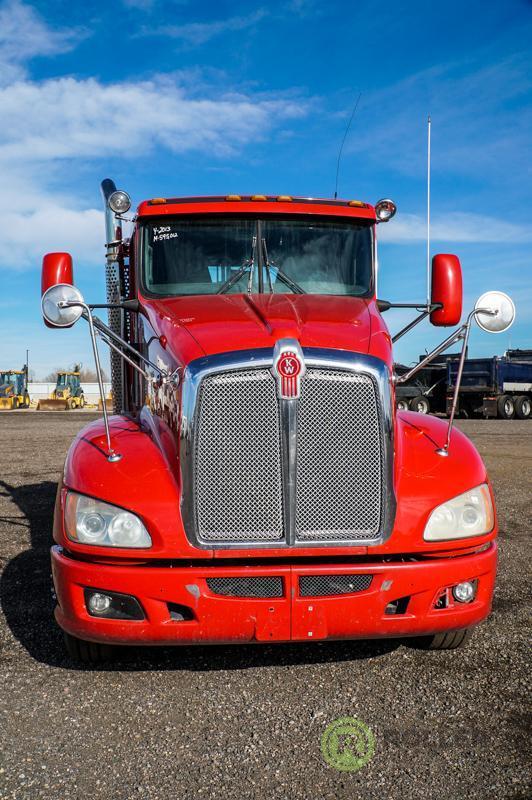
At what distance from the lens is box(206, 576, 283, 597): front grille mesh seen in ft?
10.0

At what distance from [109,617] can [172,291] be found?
2140mm

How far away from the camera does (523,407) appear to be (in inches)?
1085

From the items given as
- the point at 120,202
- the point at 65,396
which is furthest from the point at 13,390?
the point at 120,202

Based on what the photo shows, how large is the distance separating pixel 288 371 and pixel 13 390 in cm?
4061

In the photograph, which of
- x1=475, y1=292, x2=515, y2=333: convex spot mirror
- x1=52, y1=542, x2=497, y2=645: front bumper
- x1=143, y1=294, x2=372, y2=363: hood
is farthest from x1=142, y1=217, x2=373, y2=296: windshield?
x1=52, y1=542, x2=497, y2=645: front bumper

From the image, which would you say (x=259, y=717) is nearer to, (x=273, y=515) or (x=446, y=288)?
(x=273, y=515)

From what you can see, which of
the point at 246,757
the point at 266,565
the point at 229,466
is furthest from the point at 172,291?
the point at 246,757

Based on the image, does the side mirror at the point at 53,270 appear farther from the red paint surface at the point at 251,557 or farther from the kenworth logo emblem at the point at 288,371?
the kenworth logo emblem at the point at 288,371

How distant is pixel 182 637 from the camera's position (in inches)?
121

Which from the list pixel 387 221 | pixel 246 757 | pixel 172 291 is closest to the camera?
pixel 246 757

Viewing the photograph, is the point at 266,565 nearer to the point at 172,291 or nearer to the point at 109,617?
the point at 109,617

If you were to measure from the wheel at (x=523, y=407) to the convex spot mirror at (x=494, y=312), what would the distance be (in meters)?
24.6

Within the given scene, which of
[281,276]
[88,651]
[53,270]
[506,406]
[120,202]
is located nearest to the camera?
Answer: [88,651]

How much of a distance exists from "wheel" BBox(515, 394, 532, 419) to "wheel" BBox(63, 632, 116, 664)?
2562 cm
